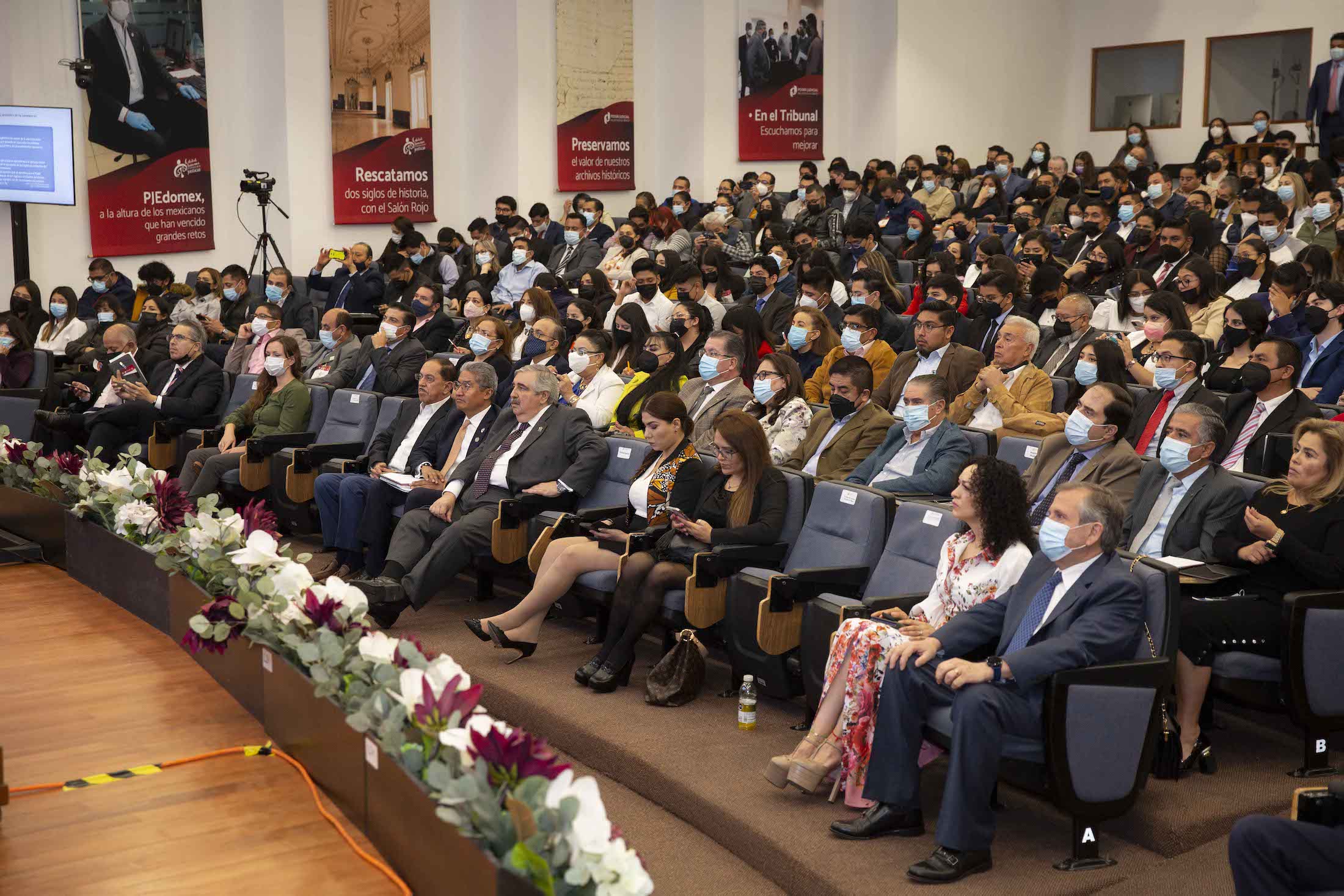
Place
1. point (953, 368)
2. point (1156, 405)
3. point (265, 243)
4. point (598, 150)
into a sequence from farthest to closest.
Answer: point (598, 150), point (265, 243), point (953, 368), point (1156, 405)

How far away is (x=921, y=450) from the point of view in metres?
4.97

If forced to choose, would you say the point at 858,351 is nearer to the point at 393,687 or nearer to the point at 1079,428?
the point at 1079,428

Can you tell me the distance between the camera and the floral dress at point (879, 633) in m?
3.56

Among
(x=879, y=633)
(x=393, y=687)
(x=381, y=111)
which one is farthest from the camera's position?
(x=381, y=111)

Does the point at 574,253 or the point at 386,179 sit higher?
the point at 386,179

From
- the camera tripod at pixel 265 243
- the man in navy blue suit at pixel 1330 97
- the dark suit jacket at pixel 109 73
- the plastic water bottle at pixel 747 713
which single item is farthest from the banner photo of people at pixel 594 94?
the plastic water bottle at pixel 747 713

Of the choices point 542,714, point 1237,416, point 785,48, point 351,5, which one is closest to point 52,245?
point 351,5

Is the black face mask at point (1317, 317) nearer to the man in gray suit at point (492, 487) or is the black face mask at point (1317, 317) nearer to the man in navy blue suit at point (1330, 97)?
the man in gray suit at point (492, 487)

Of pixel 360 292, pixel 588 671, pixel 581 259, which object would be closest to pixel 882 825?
pixel 588 671

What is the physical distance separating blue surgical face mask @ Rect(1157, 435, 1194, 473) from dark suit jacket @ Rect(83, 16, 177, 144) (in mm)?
10452

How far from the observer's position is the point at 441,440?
6.17 meters

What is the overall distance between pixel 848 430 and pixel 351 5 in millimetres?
9396

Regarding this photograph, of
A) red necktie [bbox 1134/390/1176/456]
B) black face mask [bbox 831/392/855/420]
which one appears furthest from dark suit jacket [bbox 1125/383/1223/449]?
black face mask [bbox 831/392/855/420]

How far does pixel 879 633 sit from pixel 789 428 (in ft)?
6.82
